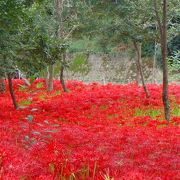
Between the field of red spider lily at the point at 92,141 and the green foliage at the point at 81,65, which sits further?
the green foliage at the point at 81,65

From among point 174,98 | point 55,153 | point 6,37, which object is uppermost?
point 6,37

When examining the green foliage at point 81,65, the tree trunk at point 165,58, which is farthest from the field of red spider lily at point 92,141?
the green foliage at point 81,65

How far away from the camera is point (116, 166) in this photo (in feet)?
18.7

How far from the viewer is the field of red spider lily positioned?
530 centimetres

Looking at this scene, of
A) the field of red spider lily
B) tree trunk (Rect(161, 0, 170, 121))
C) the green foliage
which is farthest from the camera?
the green foliage

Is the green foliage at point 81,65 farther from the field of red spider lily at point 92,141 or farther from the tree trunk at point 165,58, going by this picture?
the tree trunk at point 165,58

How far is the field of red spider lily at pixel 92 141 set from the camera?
530 cm

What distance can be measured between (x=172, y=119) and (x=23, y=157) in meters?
7.57

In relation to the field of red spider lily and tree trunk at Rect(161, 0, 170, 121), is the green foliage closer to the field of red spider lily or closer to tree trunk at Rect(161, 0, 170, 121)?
the field of red spider lily

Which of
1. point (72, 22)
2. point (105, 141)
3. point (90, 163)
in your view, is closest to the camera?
point (90, 163)

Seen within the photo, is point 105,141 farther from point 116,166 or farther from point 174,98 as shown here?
point 174,98

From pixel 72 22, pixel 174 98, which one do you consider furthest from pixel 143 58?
pixel 174 98

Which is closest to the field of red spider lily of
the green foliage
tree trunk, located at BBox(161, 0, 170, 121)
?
tree trunk, located at BBox(161, 0, 170, 121)

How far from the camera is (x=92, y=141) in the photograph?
8.08m
